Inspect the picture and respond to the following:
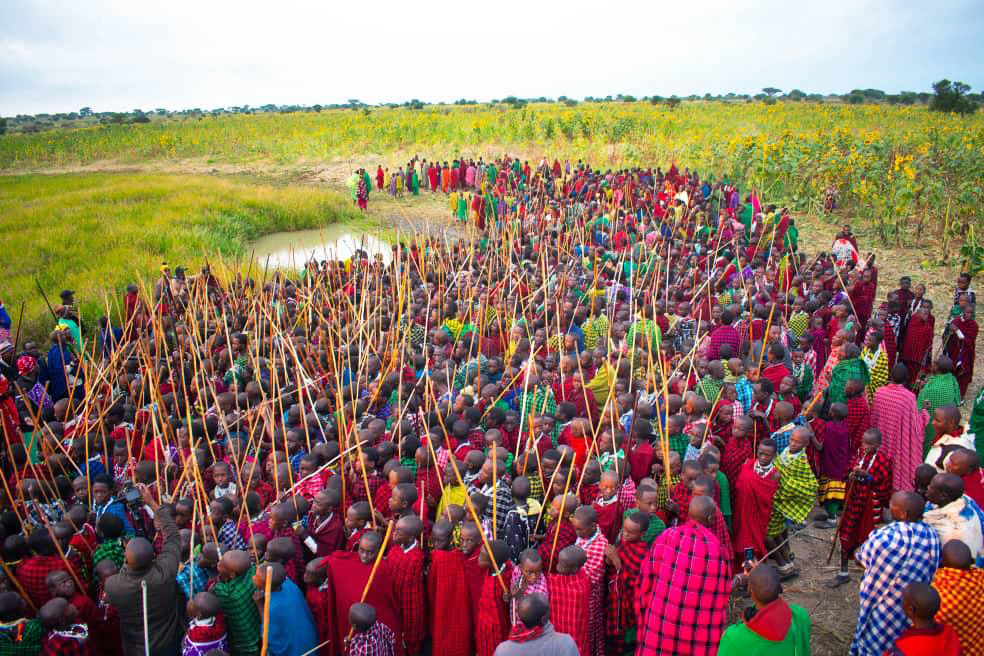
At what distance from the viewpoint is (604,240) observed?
1283 cm

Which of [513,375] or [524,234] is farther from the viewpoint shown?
[524,234]

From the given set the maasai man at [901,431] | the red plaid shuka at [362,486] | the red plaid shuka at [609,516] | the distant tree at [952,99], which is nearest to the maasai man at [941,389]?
the maasai man at [901,431]

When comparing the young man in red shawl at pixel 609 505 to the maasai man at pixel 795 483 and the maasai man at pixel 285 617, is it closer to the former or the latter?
the maasai man at pixel 795 483

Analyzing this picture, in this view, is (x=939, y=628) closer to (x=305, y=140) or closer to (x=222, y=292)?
(x=222, y=292)

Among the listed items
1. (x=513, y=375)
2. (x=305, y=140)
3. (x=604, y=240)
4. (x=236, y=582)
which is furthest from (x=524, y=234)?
(x=305, y=140)

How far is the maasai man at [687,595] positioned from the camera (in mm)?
3549

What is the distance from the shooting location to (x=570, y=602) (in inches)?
149

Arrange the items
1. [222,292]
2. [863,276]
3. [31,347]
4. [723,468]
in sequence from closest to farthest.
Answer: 1. [723,468]
2. [31,347]
3. [863,276]
4. [222,292]

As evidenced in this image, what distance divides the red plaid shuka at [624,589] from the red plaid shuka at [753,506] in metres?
1.21

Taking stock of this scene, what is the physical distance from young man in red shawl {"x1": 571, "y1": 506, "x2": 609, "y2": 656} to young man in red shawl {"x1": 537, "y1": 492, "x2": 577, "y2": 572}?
0.19 metres

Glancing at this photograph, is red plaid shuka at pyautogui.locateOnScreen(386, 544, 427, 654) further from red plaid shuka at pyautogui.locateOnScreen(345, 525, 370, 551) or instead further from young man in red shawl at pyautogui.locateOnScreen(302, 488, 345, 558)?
young man in red shawl at pyautogui.locateOnScreen(302, 488, 345, 558)

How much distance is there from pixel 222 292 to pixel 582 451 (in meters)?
6.81

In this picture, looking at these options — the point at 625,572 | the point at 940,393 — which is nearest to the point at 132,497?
the point at 625,572

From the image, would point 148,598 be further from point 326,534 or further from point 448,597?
point 448,597
